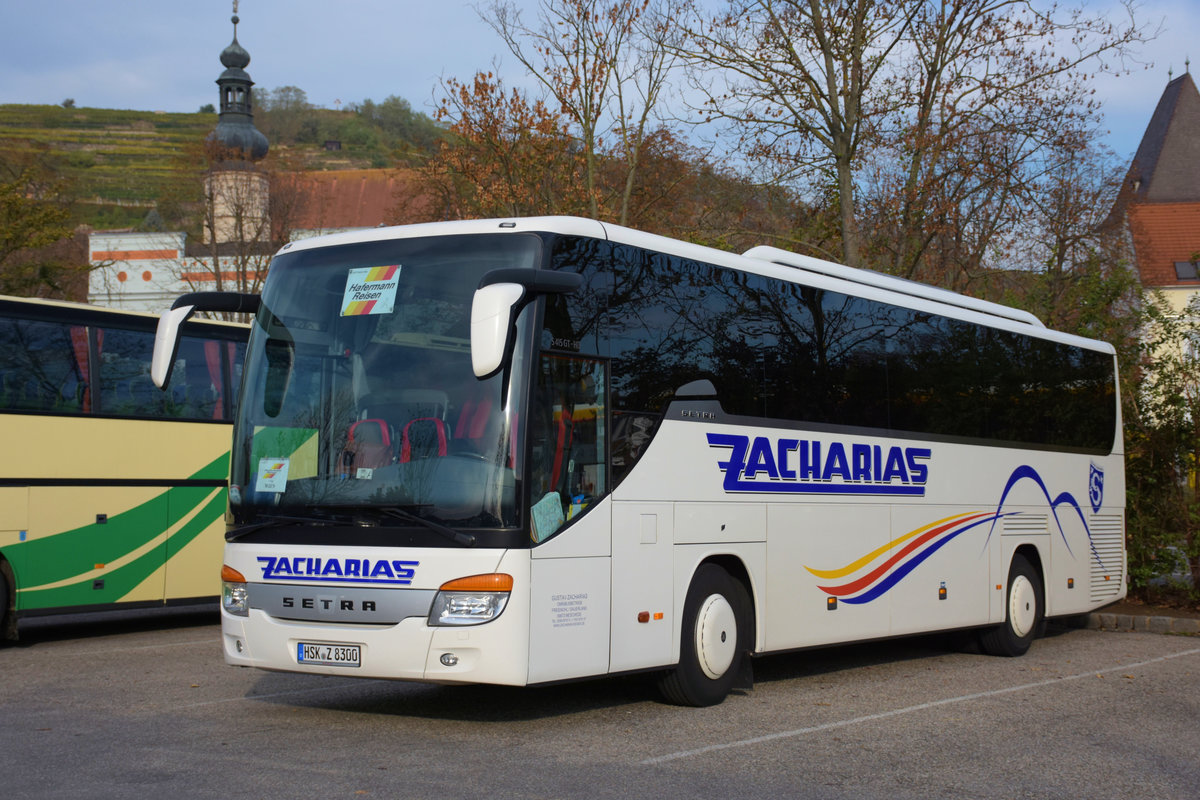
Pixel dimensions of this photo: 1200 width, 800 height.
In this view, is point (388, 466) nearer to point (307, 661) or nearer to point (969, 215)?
point (307, 661)

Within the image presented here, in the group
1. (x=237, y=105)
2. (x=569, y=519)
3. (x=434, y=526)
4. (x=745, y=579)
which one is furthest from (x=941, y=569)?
(x=237, y=105)

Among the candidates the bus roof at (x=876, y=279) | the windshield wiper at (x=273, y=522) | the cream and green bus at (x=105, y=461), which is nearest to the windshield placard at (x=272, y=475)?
the windshield wiper at (x=273, y=522)

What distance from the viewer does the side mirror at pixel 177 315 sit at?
873 centimetres

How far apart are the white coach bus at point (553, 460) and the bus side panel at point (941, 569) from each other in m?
0.10

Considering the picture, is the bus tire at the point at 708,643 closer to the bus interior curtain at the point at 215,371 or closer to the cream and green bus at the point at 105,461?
the cream and green bus at the point at 105,461

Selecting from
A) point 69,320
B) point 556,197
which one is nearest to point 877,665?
point 69,320

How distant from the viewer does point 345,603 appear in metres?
8.00

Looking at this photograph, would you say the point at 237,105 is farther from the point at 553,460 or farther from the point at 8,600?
the point at 553,460

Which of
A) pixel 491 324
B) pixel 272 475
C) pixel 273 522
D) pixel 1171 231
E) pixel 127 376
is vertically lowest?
pixel 273 522

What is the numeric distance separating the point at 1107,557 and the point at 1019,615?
248 centimetres

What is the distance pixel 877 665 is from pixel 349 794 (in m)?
7.35

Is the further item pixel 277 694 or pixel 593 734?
pixel 277 694

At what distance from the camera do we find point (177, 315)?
29.2 ft

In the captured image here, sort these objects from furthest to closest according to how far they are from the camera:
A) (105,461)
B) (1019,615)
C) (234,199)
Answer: (234,199) → (1019,615) → (105,461)
